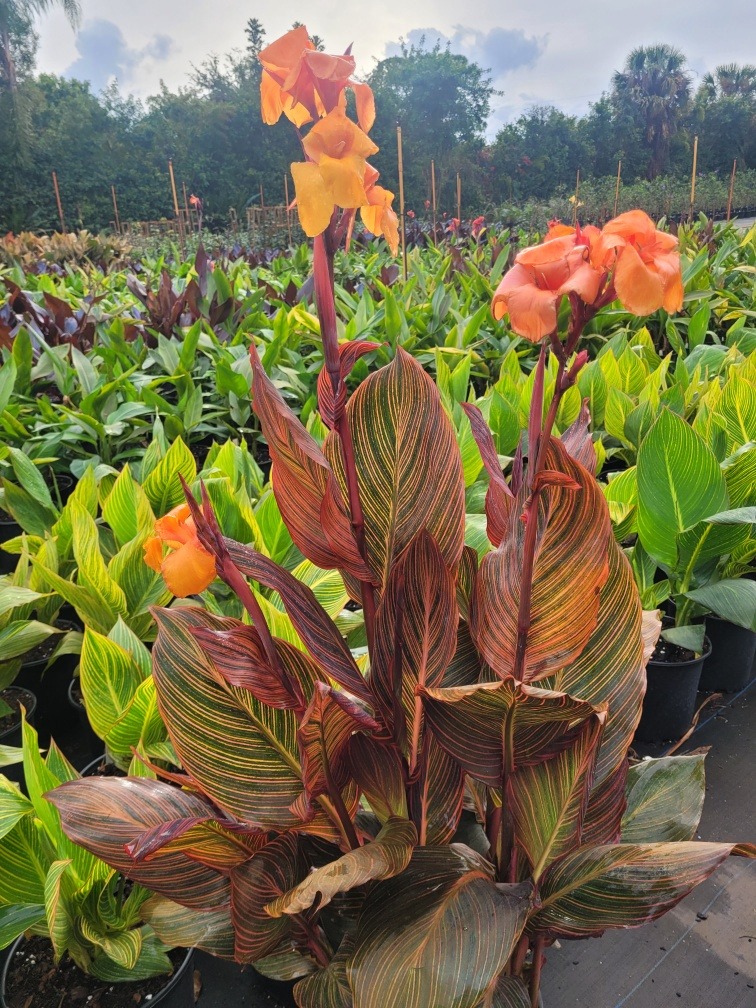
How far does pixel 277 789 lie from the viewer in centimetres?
80

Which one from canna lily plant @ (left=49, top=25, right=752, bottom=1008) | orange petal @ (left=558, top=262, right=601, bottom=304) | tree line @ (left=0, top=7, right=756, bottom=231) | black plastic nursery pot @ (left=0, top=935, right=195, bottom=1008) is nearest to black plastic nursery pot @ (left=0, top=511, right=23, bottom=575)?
black plastic nursery pot @ (left=0, top=935, right=195, bottom=1008)

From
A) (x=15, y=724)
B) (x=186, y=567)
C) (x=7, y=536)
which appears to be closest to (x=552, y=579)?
(x=186, y=567)

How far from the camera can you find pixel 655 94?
35594mm

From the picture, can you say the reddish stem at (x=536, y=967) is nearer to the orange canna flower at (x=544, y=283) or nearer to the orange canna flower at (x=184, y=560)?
the orange canna flower at (x=184, y=560)

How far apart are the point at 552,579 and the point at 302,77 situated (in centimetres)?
52

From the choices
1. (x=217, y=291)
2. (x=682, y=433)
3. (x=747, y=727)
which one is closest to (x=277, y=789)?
(x=682, y=433)

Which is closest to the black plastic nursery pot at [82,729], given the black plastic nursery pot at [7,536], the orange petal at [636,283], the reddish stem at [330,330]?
the black plastic nursery pot at [7,536]

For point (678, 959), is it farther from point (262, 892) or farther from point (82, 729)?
point (82, 729)

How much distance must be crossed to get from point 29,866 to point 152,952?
7.7 inches

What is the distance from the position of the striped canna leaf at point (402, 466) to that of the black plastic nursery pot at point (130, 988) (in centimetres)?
63

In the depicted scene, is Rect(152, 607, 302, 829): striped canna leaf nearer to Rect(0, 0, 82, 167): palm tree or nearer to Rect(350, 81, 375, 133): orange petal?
Rect(350, 81, 375, 133): orange petal

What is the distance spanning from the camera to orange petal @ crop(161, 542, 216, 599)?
2.15ft

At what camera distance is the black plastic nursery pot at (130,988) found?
947 millimetres

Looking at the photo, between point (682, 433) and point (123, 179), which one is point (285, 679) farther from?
point (123, 179)
